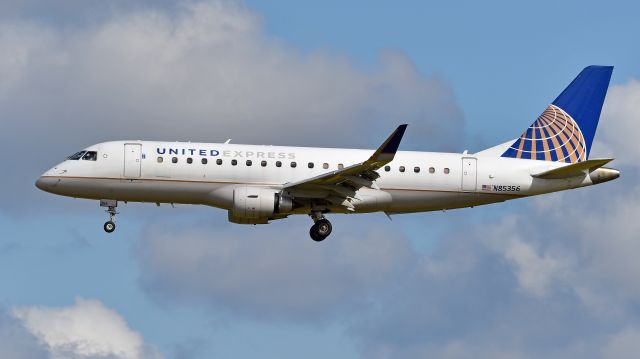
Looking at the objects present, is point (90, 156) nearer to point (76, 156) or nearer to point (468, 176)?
point (76, 156)

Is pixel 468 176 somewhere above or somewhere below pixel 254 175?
above

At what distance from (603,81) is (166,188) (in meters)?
24.2

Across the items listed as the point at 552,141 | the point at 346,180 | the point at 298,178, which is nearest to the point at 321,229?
the point at 298,178

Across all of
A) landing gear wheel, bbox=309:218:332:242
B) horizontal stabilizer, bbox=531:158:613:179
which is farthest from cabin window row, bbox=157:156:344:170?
horizontal stabilizer, bbox=531:158:613:179

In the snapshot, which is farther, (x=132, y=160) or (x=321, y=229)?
(x=321, y=229)

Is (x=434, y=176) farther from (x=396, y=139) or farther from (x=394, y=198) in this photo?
(x=396, y=139)

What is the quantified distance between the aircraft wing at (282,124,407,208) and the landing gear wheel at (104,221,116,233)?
812 cm

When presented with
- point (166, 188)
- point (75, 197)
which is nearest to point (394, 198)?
point (166, 188)

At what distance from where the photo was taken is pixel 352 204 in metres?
67.6

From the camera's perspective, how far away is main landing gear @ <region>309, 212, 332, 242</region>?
67625 mm

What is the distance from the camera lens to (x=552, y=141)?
7319 cm

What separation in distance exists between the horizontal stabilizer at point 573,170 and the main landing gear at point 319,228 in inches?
414

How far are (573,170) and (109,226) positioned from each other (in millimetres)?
22107

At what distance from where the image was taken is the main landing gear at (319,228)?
6762 centimetres
